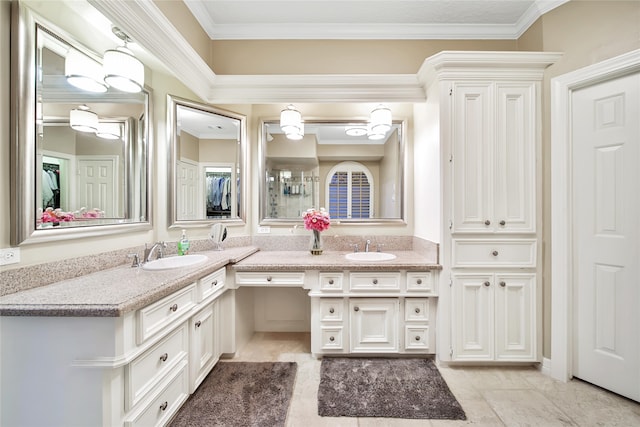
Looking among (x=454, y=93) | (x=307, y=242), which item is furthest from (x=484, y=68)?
(x=307, y=242)

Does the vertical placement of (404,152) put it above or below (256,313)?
above

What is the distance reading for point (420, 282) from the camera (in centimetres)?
206

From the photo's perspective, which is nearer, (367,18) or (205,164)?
(367,18)

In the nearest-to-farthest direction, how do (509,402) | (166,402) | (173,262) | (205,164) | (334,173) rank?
(166,402), (509,402), (173,262), (205,164), (334,173)

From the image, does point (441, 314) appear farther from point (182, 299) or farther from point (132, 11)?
point (132, 11)

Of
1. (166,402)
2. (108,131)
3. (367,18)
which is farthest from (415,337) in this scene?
(367,18)

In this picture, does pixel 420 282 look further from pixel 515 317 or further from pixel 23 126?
pixel 23 126

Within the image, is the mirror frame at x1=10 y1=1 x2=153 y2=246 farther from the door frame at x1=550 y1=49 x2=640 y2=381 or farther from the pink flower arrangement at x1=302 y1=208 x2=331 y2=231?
the door frame at x1=550 y1=49 x2=640 y2=381

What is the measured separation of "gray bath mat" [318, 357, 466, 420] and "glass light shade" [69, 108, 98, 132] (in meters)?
2.21

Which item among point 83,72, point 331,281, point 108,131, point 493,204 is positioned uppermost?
point 83,72

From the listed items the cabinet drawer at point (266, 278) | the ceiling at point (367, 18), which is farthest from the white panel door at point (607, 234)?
the cabinet drawer at point (266, 278)

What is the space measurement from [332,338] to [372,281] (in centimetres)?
59

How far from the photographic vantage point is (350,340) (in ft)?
6.93

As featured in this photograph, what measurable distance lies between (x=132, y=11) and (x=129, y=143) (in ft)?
2.57
